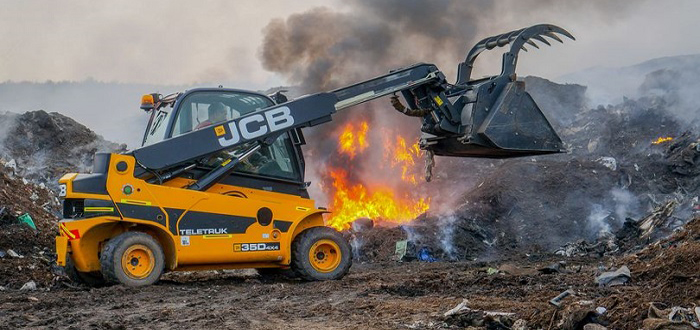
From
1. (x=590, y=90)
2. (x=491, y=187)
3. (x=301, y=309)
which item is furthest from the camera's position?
(x=590, y=90)

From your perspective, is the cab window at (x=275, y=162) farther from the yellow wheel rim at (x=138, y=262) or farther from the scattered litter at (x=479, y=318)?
the scattered litter at (x=479, y=318)

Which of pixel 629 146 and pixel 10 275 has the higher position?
pixel 629 146

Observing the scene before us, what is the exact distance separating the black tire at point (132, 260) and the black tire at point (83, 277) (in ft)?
2.28

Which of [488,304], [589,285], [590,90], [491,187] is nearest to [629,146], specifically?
[491,187]

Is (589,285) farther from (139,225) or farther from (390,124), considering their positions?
(390,124)

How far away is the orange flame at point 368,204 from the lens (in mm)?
17328

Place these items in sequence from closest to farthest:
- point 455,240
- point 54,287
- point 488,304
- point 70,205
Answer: point 488,304
point 70,205
point 54,287
point 455,240

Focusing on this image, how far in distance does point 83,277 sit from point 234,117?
2666 millimetres

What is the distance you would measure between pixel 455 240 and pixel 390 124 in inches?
247

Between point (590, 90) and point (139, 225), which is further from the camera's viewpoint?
point (590, 90)

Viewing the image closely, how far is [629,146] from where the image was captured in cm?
2072

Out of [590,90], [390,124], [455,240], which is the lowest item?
[455,240]

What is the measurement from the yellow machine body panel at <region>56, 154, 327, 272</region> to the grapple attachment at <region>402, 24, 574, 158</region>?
235cm

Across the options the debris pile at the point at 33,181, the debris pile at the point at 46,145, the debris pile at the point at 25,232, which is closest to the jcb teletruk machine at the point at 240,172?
the debris pile at the point at 25,232
